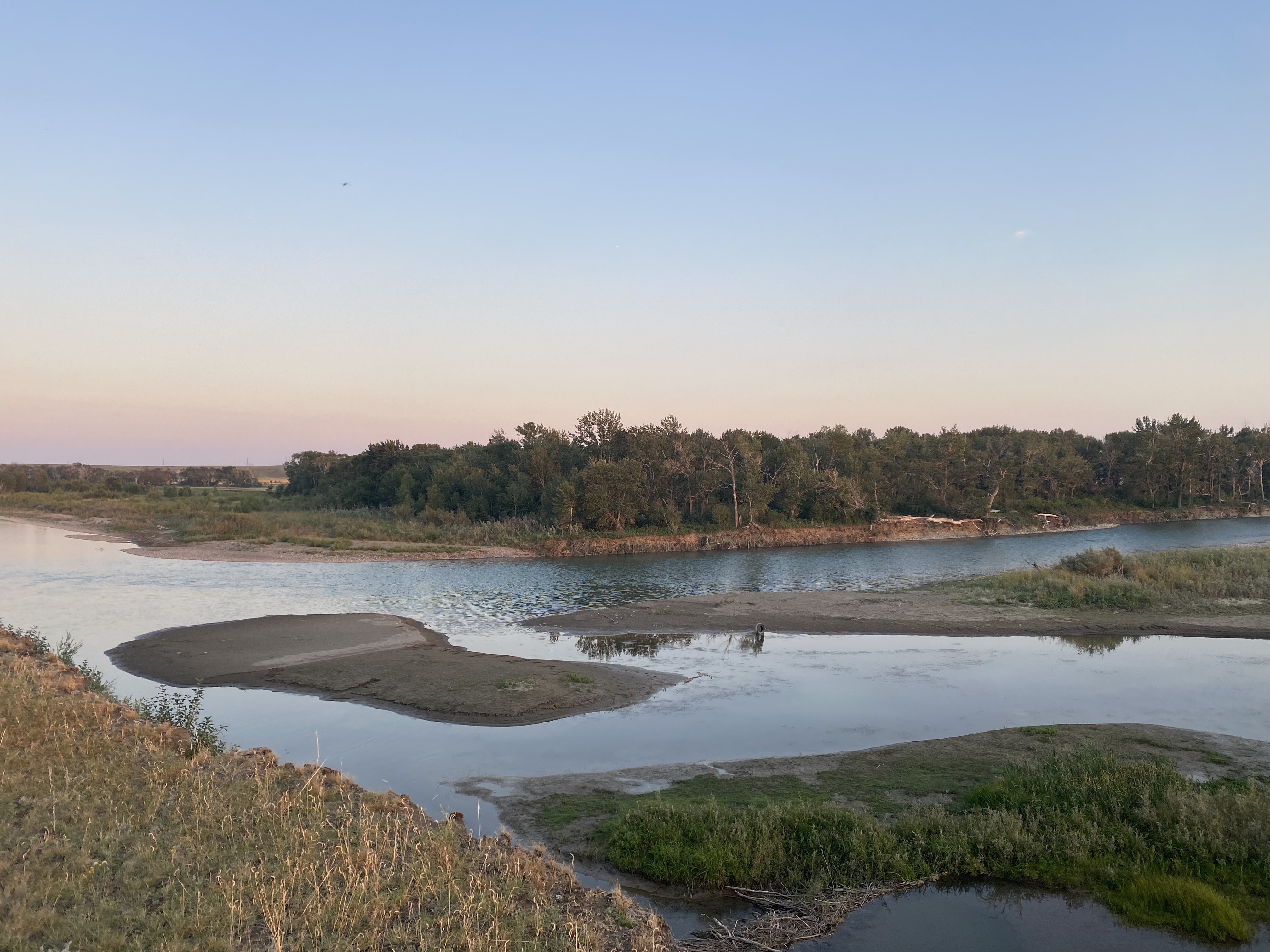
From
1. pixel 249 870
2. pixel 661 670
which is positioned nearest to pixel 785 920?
pixel 249 870

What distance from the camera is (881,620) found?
28.9m

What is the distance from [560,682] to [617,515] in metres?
43.9

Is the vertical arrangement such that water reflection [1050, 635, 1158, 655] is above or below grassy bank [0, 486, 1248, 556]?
below

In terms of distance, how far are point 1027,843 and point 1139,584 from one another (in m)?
26.6

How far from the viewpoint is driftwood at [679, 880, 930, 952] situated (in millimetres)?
7895

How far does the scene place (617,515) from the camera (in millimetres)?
63156

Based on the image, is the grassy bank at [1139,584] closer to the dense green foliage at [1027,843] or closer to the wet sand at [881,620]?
the wet sand at [881,620]

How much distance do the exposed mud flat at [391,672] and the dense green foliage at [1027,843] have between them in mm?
7617

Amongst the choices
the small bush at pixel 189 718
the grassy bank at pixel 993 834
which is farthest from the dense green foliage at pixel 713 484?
the grassy bank at pixel 993 834

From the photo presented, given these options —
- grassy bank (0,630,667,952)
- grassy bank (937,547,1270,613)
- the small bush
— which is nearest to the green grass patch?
grassy bank (0,630,667,952)

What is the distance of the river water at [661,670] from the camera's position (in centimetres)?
1484

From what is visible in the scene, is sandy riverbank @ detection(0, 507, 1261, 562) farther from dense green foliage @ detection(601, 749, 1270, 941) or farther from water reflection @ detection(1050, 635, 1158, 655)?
dense green foliage @ detection(601, 749, 1270, 941)

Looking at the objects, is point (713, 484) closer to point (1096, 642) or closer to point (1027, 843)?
point (1096, 642)

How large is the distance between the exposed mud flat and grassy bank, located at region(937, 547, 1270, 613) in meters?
18.7
